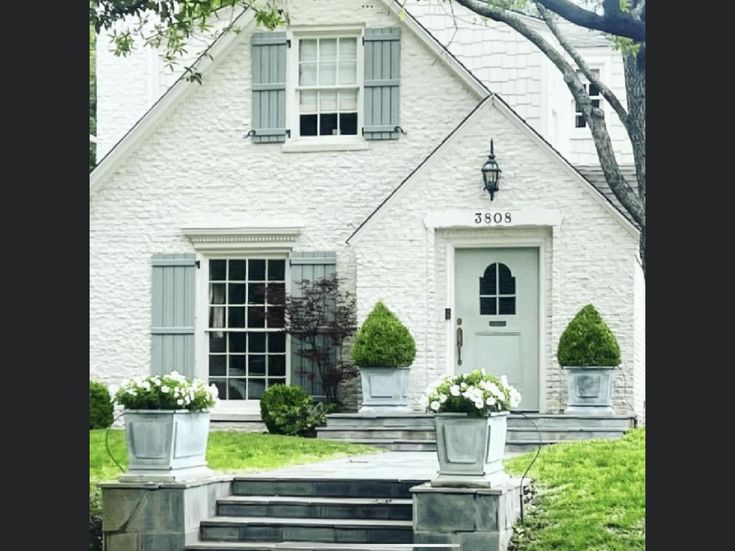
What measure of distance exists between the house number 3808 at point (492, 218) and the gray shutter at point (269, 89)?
217 cm

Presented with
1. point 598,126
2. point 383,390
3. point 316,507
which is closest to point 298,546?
point 316,507

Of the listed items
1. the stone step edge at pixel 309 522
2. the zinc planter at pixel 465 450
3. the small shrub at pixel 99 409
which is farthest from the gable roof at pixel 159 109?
the zinc planter at pixel 465 450

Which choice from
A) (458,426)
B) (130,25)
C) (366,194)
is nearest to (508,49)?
(366,194)

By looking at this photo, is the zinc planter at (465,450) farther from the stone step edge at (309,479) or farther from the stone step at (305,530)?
the stone step edge at (309,479)

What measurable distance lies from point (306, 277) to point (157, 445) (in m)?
5.46

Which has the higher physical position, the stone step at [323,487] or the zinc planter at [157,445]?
the zinc planter at [157,445]

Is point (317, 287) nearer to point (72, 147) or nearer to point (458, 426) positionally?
point (72, 147)

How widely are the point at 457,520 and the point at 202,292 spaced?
6.67 meters

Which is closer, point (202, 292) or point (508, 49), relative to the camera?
point (202, 292)

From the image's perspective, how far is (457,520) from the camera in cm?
868

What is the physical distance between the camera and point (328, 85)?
14891 millimetres

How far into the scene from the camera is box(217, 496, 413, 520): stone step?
30.7 ft

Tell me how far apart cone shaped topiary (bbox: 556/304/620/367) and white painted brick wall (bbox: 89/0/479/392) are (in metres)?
2.31

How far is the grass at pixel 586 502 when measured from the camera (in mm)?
8977
